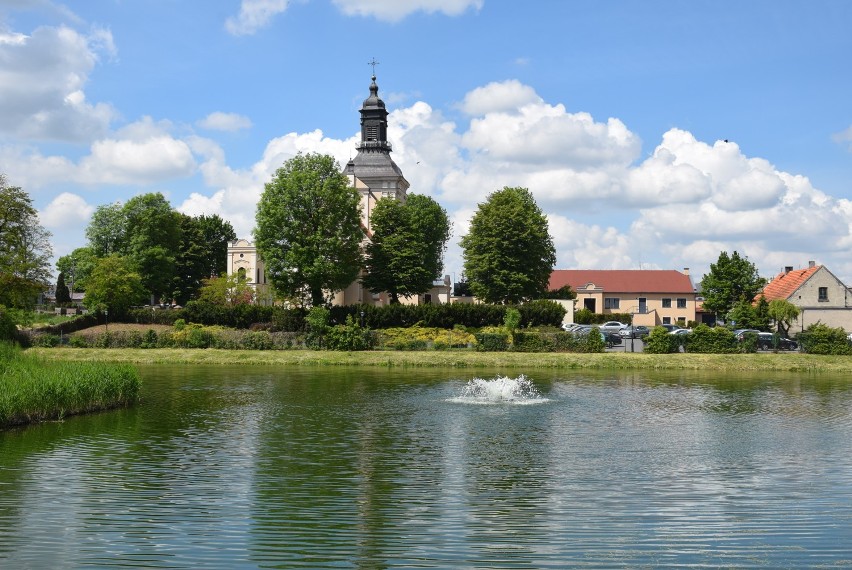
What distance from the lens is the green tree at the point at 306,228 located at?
64.2 meters

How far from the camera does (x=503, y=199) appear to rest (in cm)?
8056

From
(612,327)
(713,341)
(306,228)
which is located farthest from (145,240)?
(713,341)

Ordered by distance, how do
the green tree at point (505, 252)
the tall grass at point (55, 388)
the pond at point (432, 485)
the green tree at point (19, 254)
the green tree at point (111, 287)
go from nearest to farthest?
the pond at point (432, 485), the tall grass at point (55, 388), the green tree at point (19, 254), the green tree at point (111, 287), the green tree at point (505, 252)

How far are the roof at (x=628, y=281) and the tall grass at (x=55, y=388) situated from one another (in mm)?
74812

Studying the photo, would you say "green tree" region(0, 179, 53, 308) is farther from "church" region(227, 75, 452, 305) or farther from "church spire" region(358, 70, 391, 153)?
"church spire" region(358, 70, 391, 153)

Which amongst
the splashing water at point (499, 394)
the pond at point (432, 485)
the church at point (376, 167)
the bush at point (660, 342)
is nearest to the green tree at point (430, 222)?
the church at point (376, 167)

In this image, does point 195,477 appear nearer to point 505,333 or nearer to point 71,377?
point 71,377

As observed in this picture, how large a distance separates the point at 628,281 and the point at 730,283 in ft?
76.7

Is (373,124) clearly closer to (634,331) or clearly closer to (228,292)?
(228,292)

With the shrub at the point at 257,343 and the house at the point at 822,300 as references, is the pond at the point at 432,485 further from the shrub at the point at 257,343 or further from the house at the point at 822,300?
the house at the point at 822,300

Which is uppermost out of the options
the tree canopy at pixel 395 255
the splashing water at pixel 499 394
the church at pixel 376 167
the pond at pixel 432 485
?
the church at pixel 376 167

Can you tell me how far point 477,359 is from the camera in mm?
50750

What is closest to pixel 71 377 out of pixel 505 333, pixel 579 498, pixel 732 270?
pixel 579 498

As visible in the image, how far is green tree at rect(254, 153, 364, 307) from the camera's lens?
64.2m
